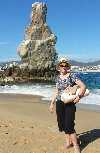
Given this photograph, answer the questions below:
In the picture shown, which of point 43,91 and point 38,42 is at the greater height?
point 38,42

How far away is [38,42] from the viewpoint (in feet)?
212

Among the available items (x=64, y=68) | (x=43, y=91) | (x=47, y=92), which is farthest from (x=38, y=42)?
(x=64, y=68)

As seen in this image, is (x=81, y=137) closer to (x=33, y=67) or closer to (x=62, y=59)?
(x=62, y=59)

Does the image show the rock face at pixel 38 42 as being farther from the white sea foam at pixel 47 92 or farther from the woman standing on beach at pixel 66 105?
the woman standing on beach at pixel 66 105

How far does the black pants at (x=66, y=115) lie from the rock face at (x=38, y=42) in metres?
54.1

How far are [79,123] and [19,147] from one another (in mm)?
3421

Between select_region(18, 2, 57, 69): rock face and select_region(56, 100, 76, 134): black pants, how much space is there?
54.1m

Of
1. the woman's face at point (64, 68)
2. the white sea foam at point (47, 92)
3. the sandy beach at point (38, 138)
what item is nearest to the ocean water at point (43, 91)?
the white sea foam at point (47, 92)

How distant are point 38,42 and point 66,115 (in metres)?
58.1

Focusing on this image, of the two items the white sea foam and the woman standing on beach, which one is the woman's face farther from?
the white sea foam

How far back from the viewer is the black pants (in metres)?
6.79

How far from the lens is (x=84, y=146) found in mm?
7293

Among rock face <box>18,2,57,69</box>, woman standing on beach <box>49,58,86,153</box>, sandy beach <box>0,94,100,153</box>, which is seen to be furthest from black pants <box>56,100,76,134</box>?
rock face <box>18,2,57,69</box>

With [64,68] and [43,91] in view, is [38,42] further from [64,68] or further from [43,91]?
[64,68]
